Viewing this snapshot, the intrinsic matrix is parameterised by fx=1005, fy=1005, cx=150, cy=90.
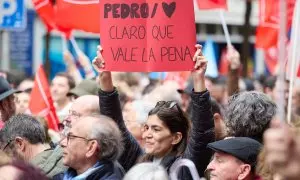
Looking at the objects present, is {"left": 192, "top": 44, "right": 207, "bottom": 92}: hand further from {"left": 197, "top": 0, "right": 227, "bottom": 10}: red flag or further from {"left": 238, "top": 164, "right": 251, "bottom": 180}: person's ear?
{"left": 197, "top": 0, "right": 227, "bottom": 10}: red flag

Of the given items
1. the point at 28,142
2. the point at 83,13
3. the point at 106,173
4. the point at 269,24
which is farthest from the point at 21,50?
the point at 106,173

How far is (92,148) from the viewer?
5953 millimetres

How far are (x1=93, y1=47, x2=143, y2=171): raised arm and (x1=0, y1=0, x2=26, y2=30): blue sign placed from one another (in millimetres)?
3953

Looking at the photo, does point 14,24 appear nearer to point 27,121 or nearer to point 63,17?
point 63,17

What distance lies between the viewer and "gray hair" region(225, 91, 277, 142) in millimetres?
6223

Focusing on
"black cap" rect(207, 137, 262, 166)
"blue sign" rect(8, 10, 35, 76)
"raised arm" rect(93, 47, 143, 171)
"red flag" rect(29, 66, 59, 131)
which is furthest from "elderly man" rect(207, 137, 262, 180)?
"blue sign" rect(8, 10, 35, 76)

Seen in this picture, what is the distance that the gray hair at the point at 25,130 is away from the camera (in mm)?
6738

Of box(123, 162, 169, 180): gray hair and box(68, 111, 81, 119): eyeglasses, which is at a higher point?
box(123, 162, 169, 180): gray hair

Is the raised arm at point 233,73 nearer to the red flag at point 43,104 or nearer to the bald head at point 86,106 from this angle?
the red flag at point 43,104

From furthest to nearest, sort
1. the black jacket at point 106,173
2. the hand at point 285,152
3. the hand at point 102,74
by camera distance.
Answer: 1. the hand at point 102,74
2. the black jacket at point 106,173
3. the hand at point 285,152

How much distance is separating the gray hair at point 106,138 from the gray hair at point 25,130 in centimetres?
90

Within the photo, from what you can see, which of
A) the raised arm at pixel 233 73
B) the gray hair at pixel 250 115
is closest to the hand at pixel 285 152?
the gray hair at pixel 250 115

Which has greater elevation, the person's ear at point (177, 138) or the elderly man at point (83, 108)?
the elderly man at point (83, 108)

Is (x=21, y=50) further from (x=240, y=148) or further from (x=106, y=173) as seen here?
(x=240, y=148)
